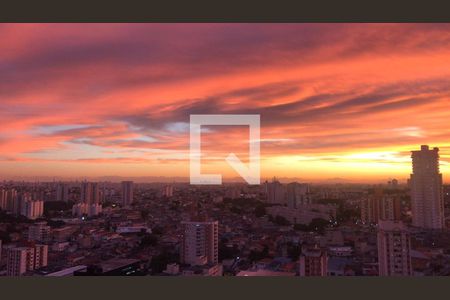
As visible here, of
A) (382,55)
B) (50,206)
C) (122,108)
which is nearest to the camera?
(382,55)

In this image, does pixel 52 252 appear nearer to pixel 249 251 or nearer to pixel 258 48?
pixel 249 251

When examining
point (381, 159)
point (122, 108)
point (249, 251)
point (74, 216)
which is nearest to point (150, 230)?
point (74, 216)

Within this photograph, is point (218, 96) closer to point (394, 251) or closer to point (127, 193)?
point (127, 193)

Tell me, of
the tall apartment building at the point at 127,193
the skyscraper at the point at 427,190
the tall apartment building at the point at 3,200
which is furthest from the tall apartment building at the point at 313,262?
the tall apartment building at the point at 3,200

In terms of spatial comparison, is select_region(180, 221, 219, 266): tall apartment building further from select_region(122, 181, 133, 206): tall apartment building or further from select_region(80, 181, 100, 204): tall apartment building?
select_region(80, 181, 100, 204): tall apartment building

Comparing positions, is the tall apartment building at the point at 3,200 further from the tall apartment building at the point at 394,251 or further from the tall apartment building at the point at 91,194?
the tall apartment building at the point at 394,251

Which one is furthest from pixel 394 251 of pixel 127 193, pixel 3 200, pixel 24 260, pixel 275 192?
pixel 3 200
